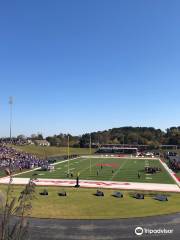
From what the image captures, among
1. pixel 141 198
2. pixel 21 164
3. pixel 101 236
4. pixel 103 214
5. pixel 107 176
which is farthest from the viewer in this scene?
pixel 21 164

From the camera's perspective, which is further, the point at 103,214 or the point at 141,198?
the point at 141,198

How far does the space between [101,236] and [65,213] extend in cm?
740

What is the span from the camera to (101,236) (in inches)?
976

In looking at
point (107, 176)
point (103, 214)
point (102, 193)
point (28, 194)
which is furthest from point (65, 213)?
point (107, 176)

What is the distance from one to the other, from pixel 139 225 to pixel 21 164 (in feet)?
150

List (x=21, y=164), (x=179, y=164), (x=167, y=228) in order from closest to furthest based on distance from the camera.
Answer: (x=167, y=228)
(x=21, y=164)
(x=179, y=164)

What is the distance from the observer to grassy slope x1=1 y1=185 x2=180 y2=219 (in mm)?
31266

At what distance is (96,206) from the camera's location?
1378 inches

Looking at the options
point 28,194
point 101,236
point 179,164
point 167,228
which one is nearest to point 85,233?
point 101,236

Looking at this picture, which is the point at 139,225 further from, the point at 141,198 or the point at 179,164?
the point at 179,164

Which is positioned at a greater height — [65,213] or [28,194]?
[28,194]

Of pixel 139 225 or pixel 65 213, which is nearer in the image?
pixel 139 225

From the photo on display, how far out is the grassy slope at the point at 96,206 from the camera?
31.3 m

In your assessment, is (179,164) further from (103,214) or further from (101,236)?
(101,236)
